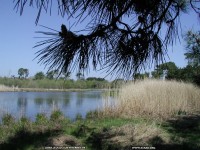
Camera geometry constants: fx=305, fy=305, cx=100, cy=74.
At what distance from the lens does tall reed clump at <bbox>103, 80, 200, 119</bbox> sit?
9953mm

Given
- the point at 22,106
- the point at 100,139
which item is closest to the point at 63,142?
the point at 100,139

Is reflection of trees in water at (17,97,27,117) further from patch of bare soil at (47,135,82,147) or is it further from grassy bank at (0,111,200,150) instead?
patch of bare soil at (47,135,82,147)

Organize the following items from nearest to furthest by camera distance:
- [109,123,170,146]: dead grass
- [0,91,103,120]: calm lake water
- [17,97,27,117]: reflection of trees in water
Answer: [109,123,170,146]: dead grass < [17,97,27,117]: reflection of trees in water < [0,91,103,120]: calm lake water

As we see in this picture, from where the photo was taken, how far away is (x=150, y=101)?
10.4 meters

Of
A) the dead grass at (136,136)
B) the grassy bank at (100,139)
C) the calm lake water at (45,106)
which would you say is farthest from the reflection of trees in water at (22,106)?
the dead grass at (136,136)

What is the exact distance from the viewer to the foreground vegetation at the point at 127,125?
16.7ft

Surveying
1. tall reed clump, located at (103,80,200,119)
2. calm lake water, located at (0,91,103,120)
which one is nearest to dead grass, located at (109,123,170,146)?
tall reed clump, located at (103,80,200,119)

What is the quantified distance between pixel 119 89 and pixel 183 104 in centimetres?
282

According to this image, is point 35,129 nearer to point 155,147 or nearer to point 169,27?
point 155,147

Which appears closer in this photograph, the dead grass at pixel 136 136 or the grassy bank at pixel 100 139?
the grassy bank at pixel 100 139

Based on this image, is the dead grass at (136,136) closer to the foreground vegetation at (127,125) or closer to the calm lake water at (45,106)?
the foreground vegetation at (127,125)

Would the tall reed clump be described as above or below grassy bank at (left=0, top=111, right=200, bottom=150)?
above

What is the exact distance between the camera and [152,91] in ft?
35.9

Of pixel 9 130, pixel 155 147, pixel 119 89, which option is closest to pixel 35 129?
pixel 9 130
